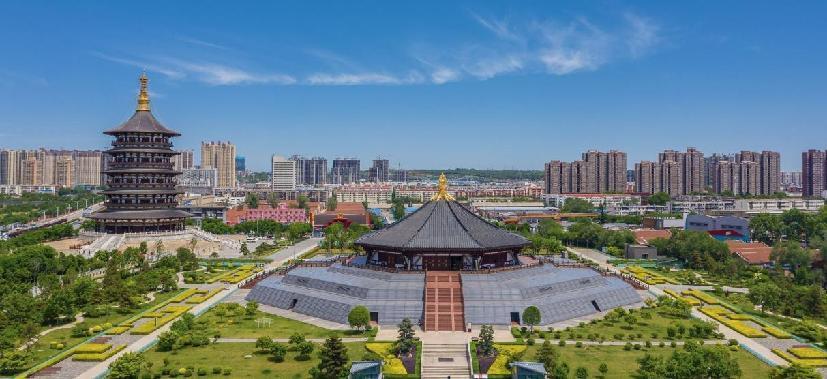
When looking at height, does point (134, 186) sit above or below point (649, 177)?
below

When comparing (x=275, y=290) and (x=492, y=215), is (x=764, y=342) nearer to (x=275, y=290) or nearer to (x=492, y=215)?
(x=275, y=290)

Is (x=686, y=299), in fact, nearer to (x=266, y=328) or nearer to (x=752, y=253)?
(x=752, y=253)

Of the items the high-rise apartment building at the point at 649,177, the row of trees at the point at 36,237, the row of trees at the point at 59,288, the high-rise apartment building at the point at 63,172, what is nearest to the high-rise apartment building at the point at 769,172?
the high-rise apartment building at the point at 649,177

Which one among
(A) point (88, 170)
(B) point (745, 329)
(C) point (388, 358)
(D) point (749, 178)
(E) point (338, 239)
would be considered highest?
(A) point (88, 170)

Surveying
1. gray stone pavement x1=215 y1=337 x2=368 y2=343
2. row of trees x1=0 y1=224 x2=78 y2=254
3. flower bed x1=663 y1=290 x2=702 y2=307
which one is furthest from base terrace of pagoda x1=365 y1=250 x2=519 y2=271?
row of trees x1=0 y1=224 x2=78 y2=254

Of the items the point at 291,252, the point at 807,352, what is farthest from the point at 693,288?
the point at 291,252

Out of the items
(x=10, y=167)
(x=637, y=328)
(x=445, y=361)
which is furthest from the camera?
(x=10, y=167)

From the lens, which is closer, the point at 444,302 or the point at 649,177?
the point at 444,302
